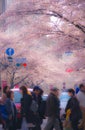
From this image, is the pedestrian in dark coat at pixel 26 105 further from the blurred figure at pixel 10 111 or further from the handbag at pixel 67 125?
the handbag at pixel 67 125

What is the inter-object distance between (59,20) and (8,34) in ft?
71.0

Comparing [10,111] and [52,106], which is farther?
[52,106]

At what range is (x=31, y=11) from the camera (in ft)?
60.3

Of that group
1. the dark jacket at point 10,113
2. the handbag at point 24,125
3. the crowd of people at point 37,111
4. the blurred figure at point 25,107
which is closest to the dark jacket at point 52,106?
the crowd of people at point 37,111

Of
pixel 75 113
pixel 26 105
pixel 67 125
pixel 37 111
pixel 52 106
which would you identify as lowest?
pixel 67 125

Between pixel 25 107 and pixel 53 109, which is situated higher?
pixel 25 107

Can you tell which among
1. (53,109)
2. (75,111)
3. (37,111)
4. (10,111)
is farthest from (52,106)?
(10,111)

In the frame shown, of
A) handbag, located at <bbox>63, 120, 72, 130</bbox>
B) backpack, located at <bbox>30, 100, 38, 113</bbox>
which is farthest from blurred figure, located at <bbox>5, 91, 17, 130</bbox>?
handbag, located at <bbox>63, 120, 72, 130</bbox>

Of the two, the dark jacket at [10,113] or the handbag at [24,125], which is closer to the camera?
the dark jacket at [10,113]

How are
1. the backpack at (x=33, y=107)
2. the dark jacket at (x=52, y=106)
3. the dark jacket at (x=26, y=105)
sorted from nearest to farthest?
the dark jacket at (x=26, y=105)
the backpack at (x=33, y=107)
the dark jacket at (x=52, y=106)

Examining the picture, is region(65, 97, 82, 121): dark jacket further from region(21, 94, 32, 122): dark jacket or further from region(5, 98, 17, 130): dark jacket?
region(5, 98, 17, 130): dark jacket

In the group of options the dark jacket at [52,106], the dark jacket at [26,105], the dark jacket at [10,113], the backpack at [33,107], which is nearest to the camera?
the dark jacket at [10,113]

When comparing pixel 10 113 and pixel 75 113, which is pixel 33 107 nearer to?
pixel 10 113

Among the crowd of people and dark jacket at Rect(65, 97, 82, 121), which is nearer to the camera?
the crowd of people
